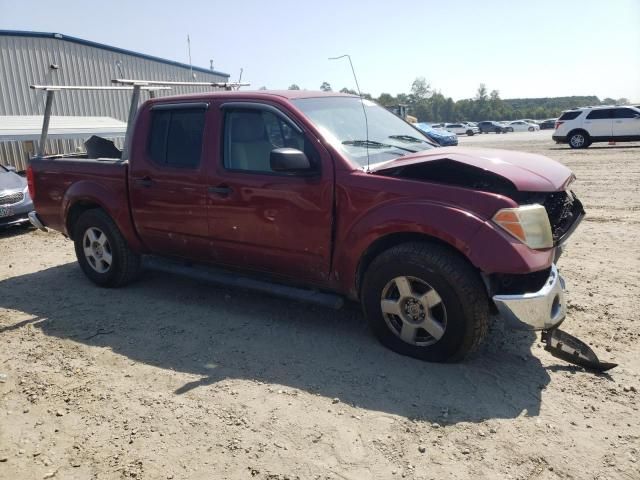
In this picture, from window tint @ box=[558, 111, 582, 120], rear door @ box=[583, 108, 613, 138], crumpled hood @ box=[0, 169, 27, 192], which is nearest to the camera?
crumpled hood @ box=[0, 169, 27, 192]

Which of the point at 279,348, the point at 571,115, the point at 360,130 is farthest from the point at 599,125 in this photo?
the point at 279,348

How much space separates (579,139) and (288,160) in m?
21.3

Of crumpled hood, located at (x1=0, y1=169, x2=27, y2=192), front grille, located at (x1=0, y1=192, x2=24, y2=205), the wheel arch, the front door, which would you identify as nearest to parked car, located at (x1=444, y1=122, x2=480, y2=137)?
crumpled hood, located at (x1=0, y1=169, x2=27, y2=192)

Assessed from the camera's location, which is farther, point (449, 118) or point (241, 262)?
point (449, 118)

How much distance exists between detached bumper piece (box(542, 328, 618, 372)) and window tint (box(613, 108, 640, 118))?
2063 centimetres

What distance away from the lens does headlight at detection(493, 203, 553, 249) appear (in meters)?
3.18

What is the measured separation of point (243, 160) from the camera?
4.25 metres

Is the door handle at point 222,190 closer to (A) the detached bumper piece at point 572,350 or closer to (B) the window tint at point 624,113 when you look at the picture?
(A) the detached bumper piece at point 572,350

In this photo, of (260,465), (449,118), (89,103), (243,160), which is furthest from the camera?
(449,118)

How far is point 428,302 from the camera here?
11.3ft

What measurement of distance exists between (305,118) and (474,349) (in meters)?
2.05

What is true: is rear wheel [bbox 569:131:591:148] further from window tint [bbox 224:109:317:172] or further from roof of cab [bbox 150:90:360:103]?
window tint [bbox 224:109:317:172]

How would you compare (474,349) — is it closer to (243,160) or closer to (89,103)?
(243,160)

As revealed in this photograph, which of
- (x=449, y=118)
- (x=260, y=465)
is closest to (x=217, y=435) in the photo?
(x=260, y=465)
